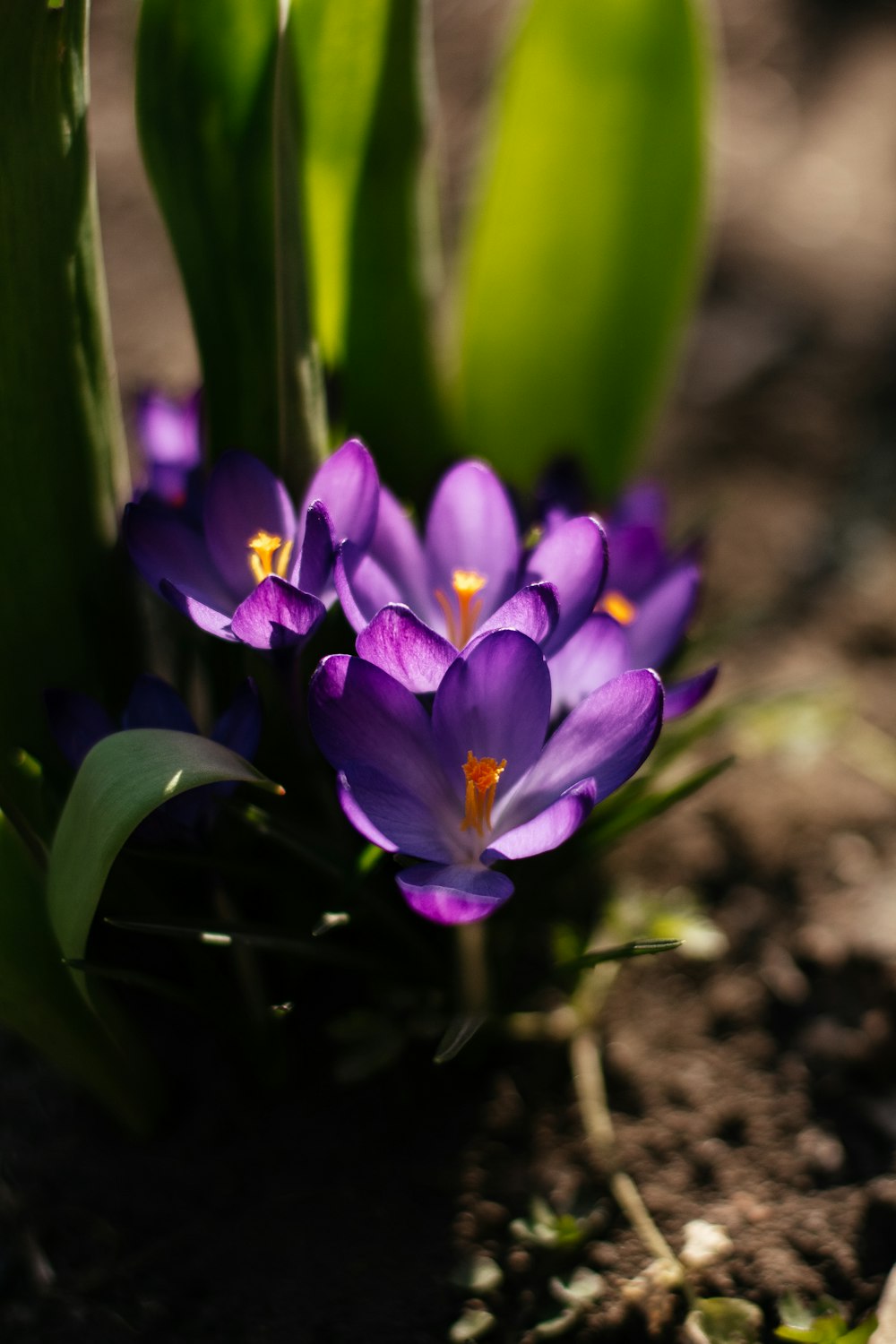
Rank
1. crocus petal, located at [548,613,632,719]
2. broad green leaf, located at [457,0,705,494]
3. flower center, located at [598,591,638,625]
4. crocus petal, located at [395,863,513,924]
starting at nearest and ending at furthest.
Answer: crocus petal, located at [395,863,513,924] < crocus petal, located at [548,613,632,719] < flower center, located at [598,591,638,625] < broad green leaf, located at [457,0,705,494]

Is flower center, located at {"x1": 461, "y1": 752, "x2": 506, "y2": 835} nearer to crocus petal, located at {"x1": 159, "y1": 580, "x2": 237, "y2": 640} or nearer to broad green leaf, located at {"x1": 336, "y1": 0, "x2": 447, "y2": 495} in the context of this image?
crocus petal, located at {"x1": 159, "y1": 580, "x2": 237, "y2": 640}

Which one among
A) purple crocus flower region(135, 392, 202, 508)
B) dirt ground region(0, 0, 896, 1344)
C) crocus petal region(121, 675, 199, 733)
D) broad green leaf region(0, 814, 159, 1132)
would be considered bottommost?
dirt ground region(0, 0, 896, 1344)

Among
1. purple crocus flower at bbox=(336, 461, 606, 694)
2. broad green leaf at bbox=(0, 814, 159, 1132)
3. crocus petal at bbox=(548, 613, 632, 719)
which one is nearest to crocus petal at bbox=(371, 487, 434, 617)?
purple crocus flower at bbox=(336, 461, 606, 694)

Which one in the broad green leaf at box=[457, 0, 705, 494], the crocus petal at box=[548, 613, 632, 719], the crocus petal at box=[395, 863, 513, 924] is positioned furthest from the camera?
the broad green leaf at box=[457, 0, 705, 494]

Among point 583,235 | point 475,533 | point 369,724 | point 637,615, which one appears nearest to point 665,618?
point 637,615

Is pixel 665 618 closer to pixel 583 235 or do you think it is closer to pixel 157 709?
pixel 157 709

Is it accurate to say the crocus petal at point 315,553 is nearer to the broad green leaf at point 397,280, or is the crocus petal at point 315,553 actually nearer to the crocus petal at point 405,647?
the crocus petal at point 405,647

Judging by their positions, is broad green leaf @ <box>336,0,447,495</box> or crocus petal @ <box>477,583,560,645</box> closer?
crocus petal @ <box>477,583,560,645</box>
